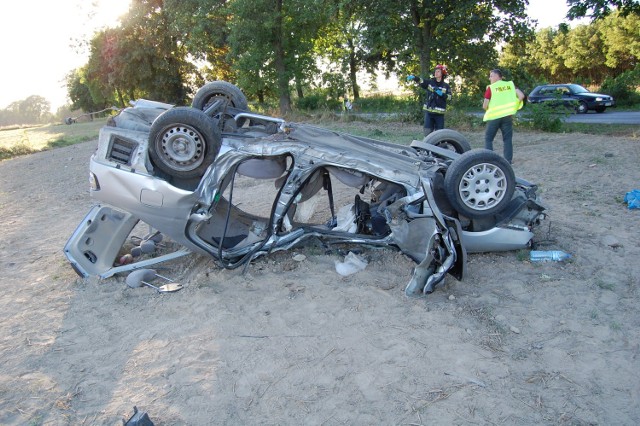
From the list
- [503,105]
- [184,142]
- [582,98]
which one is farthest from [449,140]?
[582,98]

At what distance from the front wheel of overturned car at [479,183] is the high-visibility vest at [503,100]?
4.18 m

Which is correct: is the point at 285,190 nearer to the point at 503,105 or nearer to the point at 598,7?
the point at 503,105

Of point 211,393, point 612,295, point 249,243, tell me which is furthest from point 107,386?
point 612,295

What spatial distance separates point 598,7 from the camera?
39.1ft

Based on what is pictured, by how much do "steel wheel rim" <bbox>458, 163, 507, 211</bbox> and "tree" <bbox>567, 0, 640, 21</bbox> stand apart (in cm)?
1016

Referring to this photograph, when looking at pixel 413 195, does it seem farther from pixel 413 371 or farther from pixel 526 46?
pixel 526 46

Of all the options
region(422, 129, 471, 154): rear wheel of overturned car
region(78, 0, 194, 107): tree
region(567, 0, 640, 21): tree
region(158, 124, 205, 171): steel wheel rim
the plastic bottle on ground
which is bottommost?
the plastic bottle on ground

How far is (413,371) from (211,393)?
132 centimetres

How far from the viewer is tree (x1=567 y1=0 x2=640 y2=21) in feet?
38.9

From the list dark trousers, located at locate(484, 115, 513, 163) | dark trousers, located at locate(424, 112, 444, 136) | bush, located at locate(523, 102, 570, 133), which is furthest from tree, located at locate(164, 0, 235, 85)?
dark trousers, located at locate(484, 115, 513, 163)

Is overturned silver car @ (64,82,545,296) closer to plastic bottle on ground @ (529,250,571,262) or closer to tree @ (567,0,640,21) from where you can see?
plastic bottle on ground @ (529,250,571,262)

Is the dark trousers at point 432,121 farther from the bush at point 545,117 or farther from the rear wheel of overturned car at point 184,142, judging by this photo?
the rear wheel of overturned car at point 184,142

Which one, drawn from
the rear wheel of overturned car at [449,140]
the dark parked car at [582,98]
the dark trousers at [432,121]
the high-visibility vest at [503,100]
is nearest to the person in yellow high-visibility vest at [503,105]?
the high-visibility vest at [503,100]

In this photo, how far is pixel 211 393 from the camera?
3127mm
